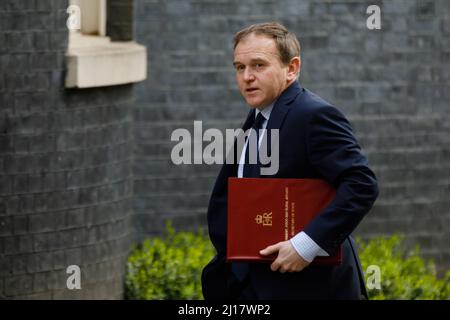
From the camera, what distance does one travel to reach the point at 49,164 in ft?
29.5

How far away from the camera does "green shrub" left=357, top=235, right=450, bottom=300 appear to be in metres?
10.2

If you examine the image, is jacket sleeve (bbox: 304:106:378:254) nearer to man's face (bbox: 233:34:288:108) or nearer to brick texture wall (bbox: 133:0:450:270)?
man's face (bbox: 233:34:288:108)

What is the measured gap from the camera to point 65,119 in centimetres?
904

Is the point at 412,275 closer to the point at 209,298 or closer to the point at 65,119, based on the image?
the point at 65,119

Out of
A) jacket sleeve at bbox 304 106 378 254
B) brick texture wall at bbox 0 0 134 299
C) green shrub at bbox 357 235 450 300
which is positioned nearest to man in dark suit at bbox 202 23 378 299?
jacket sleeve at bbox 304 106 378 254

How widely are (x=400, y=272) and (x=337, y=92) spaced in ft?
5.64

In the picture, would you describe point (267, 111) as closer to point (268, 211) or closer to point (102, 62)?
point (268, 211)

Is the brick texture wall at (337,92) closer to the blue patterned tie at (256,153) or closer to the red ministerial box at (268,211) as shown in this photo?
the blue patterned tie at (256,153)

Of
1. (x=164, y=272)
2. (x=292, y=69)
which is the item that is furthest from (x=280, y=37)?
(x=164, y=272)

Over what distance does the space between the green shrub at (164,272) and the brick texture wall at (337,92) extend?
598 millimetres

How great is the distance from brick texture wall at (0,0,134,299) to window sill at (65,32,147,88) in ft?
0.28

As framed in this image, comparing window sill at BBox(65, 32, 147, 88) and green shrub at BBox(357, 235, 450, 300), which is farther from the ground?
window sill at BBox(65, 32, 147, 88)
